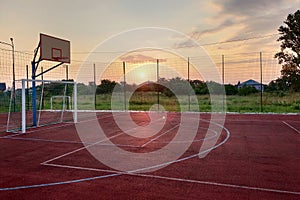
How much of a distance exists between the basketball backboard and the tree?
1142 centimetres

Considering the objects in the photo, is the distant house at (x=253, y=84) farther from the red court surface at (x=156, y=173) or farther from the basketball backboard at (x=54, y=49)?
the basketball backboard at (x=54, y=49)

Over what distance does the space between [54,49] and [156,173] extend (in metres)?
7.72

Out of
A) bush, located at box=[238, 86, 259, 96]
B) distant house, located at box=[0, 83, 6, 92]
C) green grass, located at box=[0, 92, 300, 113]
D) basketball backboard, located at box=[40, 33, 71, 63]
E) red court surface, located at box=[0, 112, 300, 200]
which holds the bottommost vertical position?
red court surface, located at box=[0, 112, 300, 200]

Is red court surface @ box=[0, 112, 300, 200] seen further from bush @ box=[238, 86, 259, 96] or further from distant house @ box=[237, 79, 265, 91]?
bush @ box=[238, 86, 259, 96]

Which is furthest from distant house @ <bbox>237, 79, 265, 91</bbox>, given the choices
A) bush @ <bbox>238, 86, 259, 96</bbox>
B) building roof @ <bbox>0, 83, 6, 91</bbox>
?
building roof @ <bbox>0, 83, 6, 91</bbox>

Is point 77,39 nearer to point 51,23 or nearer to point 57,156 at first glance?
point 51,23

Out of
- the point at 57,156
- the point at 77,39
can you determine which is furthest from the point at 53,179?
the point at 77,39

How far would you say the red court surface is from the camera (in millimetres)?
3412

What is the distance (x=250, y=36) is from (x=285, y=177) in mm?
12098

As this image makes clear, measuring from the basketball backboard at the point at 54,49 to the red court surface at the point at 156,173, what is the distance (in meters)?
3.91

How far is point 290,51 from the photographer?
14.6m

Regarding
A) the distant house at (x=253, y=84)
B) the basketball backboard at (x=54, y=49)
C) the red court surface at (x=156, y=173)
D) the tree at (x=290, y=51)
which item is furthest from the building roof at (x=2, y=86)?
the tree at (x=290, y=51)

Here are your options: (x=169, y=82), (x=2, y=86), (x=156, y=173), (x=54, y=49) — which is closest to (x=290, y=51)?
(x=169, y=82)

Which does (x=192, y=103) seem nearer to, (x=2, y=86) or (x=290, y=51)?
(x=290, y=51)
